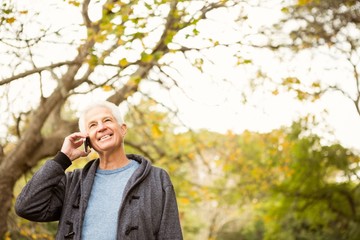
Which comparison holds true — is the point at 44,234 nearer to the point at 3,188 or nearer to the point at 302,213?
the point at 3,188

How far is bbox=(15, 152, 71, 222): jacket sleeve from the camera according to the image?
2.59 metres

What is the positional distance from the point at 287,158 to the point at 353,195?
2291mm

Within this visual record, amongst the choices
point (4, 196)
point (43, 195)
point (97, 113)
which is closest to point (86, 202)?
point (43, 195)

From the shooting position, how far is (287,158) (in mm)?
10180

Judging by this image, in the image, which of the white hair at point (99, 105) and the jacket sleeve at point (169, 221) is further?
the white hair at point (99, 105)

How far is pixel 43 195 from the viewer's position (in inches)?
102

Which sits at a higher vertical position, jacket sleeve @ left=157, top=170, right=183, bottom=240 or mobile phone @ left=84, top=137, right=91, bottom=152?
mobile phone @ left=84, top=137, right=91, bottom=152

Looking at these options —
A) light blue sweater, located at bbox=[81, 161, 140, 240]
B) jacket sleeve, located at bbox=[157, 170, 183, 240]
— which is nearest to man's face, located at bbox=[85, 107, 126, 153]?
light blue sweater, located at bbox=[81, 161, 140, 240]

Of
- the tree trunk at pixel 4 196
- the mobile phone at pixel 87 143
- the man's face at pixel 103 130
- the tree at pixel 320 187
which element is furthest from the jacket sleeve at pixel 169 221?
the tree at pixel 320 187

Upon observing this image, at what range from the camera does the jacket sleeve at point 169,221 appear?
2.54m

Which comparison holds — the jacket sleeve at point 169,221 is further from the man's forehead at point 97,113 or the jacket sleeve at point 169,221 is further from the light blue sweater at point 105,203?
the man's forehead at point 97,113

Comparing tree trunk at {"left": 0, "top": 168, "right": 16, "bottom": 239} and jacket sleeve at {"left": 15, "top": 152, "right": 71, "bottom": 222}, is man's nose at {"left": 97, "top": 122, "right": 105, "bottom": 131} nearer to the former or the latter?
jacket sleeve at {"left": 15, "top": 152, "right": 71, "bottom": 222}

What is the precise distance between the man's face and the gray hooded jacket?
0.16 meters

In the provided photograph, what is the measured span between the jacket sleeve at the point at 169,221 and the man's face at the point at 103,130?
409 millimetres
